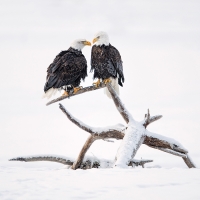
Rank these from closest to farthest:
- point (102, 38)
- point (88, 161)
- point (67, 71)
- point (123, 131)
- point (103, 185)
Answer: point (103, 185) → point (123, 131) → point (67, 71) → point (102, 38) → point (88, 161)

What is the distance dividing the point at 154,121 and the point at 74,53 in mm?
2589

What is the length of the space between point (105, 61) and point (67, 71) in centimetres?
94

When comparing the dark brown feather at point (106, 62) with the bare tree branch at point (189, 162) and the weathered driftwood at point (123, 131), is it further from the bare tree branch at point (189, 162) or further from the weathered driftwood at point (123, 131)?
the bare tree branch at point (189, 162)

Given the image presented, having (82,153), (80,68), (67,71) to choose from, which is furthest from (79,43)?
(82,153)

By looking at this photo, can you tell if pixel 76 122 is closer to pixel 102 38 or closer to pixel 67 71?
pixel 67 71

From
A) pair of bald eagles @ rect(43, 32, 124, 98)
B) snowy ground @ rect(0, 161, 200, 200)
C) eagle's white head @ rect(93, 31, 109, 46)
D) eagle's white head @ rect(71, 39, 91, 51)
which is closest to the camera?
snowy ground @ rect(0, 161, 200, 200)

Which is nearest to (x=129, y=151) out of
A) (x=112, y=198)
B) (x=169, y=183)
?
(x=169, y=183)

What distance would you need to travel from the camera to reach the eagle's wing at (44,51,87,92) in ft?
26.7

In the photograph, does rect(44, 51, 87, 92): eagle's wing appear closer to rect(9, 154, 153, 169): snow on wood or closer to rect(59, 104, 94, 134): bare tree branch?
rect(59, 104, 94, 134): bare tree branch

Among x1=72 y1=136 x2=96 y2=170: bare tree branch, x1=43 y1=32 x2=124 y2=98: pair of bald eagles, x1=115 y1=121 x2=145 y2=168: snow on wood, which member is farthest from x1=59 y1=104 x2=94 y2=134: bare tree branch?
x1=115 y1=121 x2=145 y2=168: snow on wood

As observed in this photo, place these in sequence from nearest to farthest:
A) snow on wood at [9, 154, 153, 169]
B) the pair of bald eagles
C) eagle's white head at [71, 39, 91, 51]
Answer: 1. the pair of bald eagles
2. eagle's white head at [71, 39, 91, 51]
3. snow on wood at [9, 154, 153, 169]

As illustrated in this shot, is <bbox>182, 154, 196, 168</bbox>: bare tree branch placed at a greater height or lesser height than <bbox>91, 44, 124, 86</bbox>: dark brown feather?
lesser

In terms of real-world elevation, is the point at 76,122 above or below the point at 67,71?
below

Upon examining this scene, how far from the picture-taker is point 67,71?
812 centimetres
